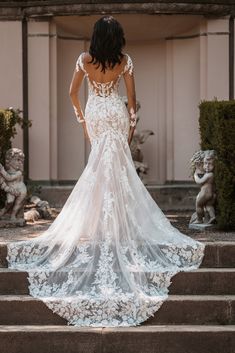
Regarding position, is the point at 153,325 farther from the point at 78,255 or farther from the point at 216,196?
the point at 216,196

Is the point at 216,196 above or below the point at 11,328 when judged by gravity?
above

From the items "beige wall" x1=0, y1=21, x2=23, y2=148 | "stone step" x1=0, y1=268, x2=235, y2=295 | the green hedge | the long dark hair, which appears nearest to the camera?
"stone step" x1=0, y1=268, x2=235, y2=295

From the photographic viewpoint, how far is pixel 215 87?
493 inches

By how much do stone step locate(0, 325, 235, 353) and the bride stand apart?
0.57 feet

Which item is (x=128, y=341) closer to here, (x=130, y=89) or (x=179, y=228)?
(x=130, y=89)

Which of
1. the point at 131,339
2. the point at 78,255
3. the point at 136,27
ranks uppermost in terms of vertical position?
the point at 136,27

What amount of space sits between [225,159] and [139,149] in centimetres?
414

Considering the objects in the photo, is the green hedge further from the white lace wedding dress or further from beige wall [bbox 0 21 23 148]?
beige wall [bbox 0 21 23 148]

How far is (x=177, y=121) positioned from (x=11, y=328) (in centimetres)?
714

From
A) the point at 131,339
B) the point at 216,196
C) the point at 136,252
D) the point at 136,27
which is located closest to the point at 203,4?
the point at 136,27

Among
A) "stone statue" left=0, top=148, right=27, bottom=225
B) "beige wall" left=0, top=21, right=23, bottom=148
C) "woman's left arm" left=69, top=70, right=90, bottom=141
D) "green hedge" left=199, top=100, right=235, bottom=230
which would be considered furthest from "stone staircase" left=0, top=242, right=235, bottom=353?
"beige wall" left=0, top=21, right=23, bottom=148

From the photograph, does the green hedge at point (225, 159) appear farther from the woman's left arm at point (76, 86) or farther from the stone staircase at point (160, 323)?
the woman's left arm at point (76, 86)

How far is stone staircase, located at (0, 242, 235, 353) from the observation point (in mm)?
6395

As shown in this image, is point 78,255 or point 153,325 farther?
point 78,255
